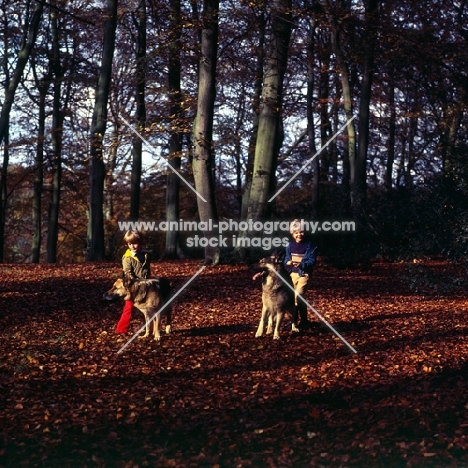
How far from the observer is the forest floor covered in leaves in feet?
23.4

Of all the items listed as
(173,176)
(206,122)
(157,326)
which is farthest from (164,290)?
(173,176)

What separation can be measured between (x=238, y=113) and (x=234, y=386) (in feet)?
94.8

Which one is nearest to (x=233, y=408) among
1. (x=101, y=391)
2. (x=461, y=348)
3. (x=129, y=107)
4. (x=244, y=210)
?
(x=101, y=391)

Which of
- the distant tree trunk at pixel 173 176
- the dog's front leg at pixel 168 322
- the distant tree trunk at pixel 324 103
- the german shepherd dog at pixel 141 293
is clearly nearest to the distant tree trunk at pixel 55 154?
the distant tree trunk at pixel 173 176

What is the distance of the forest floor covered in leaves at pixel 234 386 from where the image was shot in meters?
7.12

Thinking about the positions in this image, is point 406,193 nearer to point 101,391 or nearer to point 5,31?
point 101,391

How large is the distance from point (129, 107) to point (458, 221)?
2611 cm

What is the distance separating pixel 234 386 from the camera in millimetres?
9531

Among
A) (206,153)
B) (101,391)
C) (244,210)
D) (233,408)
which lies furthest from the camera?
(244,210)

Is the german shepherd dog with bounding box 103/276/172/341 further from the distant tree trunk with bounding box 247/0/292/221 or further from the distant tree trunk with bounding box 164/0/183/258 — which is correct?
the distant tree trunk with bounding box 164/0/183/258

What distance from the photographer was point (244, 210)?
23016 mm

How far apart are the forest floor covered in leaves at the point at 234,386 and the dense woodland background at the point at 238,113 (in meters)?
2.87

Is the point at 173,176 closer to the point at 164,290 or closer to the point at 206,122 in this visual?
the point at 206,122

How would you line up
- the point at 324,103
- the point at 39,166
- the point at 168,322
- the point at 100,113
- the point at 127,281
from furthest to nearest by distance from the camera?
the point at 39,166, the point at 324,103, the point at 100,113, the point at 168,322, the point at 127,281
